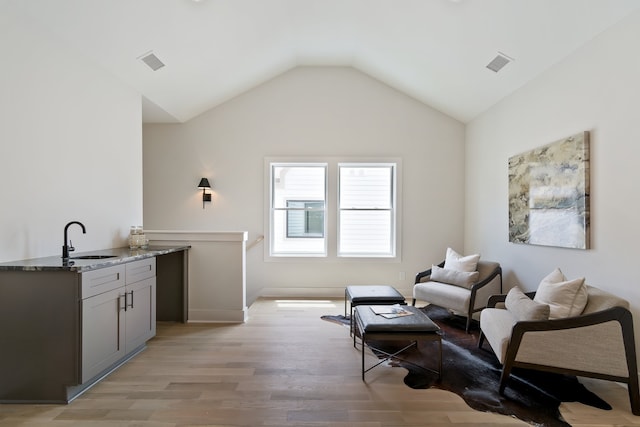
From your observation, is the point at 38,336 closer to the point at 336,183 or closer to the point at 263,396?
the point at 263,396

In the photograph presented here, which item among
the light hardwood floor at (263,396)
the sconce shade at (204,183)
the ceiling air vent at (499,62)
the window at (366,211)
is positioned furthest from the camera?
the window at (366,211)

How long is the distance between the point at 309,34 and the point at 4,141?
3449mm

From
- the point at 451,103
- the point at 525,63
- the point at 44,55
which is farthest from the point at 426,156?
the point at 44,55

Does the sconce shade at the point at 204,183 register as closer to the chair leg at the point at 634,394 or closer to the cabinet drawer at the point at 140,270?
the cabinet drawer at the point at 140,270

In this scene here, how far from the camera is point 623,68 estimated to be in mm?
2492

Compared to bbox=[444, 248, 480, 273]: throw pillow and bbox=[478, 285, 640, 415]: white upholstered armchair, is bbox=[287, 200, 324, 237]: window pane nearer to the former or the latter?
bbox=[444, 248, 480, 273]: throw pillow

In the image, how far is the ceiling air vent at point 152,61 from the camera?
11.4 feet

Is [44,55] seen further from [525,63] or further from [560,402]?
[560,402]

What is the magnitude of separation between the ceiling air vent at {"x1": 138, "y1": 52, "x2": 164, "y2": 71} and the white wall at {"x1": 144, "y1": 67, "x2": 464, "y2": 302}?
1587 mm

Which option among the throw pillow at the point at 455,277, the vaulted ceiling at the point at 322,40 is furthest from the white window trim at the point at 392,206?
the vaulted ceiling at the point at 322,40

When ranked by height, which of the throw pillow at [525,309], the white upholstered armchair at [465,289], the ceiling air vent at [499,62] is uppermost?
the ceiling air vent at [499,62]

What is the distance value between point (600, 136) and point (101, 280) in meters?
4.21

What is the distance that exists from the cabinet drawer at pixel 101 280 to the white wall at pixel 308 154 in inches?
102

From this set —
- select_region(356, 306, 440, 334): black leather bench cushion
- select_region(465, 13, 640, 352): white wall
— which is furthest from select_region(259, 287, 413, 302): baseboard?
select_region(356, 306, 440, 334): black leather bench cushion
